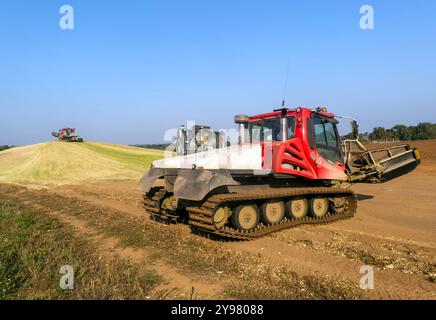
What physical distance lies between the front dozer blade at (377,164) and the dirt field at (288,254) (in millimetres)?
1070

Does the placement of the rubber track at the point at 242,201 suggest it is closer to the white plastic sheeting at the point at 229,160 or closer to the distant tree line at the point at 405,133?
→ the white plastic sheeting at the point at 229,160

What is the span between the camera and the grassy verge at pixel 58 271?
4.68 m

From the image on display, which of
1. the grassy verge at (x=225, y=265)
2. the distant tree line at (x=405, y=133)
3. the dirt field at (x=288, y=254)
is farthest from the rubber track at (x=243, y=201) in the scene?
the distant tree line at (x=405, y=133)

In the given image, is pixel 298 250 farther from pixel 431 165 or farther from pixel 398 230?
pixel 431 165

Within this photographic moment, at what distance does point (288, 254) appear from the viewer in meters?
6.43

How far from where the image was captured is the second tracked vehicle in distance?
7.28 meters

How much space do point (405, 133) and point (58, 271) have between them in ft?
211

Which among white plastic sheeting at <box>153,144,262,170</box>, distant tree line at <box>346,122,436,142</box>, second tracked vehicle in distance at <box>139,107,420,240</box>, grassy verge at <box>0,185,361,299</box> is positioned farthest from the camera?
distant tree line at <box>346,122,436,142</box>

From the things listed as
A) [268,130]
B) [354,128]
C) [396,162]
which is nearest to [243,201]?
[268,130]

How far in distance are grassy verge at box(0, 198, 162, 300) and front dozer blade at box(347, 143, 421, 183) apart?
731 centimetres

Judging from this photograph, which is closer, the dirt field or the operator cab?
the dirt field

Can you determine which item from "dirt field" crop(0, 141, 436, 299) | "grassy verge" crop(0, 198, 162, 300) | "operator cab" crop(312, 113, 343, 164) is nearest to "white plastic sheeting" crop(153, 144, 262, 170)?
"dirt field" crop(0, 141, 436, 299)

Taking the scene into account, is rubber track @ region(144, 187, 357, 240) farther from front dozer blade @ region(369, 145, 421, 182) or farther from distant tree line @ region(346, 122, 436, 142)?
distant tree line @ region(346, 122, 436, 142)

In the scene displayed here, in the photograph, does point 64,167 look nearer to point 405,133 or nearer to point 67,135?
point 67,135
